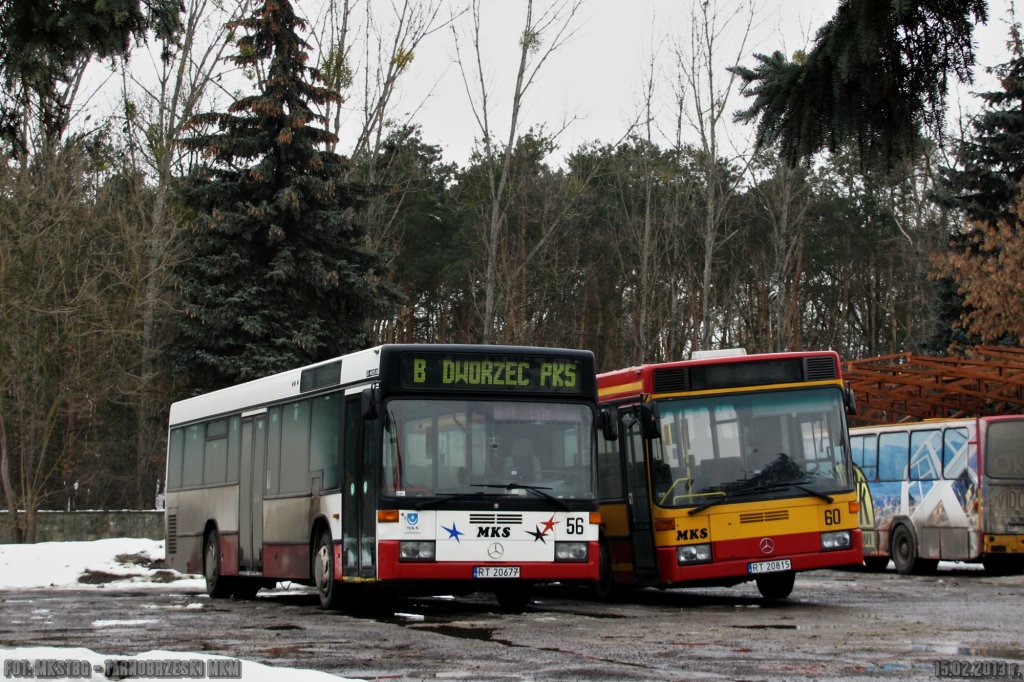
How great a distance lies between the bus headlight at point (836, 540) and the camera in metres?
17.0

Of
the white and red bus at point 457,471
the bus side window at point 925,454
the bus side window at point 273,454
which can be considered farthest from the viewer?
the bus side window at point 925,454

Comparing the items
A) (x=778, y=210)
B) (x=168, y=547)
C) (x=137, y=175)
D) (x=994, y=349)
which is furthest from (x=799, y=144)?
(x=778, y=210)

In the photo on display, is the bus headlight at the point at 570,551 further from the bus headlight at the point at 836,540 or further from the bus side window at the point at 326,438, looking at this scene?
the bus headlight at the point at 836,540

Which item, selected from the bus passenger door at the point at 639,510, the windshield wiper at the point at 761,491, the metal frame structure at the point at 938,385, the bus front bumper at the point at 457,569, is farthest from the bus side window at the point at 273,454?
the metal frame structure at the point at 938,385

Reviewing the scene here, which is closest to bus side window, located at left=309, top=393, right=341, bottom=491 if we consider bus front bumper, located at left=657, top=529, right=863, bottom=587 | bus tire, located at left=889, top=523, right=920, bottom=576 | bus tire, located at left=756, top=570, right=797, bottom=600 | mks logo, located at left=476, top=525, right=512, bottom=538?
mks logo, located at left=476, top=525, right=512, bottom=538

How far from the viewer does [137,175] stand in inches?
1799

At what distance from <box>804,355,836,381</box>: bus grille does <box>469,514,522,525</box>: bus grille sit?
424 centimetres

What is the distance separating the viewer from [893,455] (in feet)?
92.5

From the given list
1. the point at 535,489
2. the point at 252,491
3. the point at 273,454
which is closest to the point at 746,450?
the point at 535,489

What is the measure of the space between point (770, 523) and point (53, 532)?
2634 cm

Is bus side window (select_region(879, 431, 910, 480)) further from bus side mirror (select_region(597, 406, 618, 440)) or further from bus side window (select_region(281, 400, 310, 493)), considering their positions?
bus side window (select_region(281, 400, 310, 493))

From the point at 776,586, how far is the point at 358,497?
5751 mm

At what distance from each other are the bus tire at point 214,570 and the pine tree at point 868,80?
13.8 m

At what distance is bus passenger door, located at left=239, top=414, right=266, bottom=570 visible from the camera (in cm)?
1912
